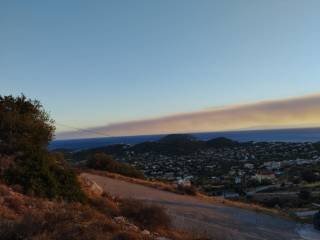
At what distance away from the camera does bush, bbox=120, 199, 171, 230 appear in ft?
46.7

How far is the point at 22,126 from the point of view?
66.2ft

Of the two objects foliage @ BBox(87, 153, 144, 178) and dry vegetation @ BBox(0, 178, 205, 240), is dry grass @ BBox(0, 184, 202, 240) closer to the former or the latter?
dry vegetation @ BBox(0, 178, 205, 240)

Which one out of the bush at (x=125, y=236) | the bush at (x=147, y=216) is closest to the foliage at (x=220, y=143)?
the bush at (x=147, y=216)

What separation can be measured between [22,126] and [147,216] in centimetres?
792

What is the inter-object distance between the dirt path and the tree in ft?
14.5

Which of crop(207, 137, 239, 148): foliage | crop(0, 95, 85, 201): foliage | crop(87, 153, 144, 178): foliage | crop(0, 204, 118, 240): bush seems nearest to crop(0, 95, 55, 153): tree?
crop(0, 95, 85, 201): foliage

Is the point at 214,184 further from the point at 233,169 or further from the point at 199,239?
the point at 199,239

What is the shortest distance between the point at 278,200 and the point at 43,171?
24581 millimetres

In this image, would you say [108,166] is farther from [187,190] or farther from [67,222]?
[67,222]

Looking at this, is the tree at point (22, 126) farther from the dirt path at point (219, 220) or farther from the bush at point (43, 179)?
the dirt path at point (219, 220)

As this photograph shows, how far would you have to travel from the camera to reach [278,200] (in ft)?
123

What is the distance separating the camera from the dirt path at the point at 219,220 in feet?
53.6

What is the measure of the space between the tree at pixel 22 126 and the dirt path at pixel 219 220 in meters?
4.43

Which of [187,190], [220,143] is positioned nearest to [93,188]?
[187,190]
